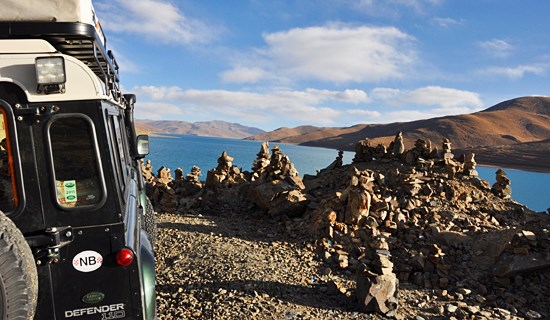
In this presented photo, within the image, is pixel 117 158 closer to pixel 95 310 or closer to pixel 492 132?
pixel 95 310

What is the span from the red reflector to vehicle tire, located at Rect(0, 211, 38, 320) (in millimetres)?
699

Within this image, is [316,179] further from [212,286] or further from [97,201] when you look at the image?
[97,201]

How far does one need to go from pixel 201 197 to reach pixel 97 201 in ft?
41.3

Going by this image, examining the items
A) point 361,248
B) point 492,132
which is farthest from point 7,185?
point 492,132

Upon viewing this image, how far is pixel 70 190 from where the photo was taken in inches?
124

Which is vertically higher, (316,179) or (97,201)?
(97,201)

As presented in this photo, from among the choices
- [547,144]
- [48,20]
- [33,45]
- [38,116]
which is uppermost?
[48,20]

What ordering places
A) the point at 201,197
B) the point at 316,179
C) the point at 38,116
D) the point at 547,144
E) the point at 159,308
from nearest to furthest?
1. the point at 38,116
2. the point at 159,308
3. the point at 201,197
4. the point at 316,179
5. the point at 547,144

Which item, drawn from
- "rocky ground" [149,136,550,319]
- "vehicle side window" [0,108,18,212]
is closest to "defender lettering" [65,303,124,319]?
"vehicle side window" [0,108,18,212]

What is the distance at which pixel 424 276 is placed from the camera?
835cm

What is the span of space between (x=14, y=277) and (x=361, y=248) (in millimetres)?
8320

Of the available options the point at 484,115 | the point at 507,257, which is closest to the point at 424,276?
the point at 507,257

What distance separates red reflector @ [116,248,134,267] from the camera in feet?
10.5

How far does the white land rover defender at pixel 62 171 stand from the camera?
2941mm
